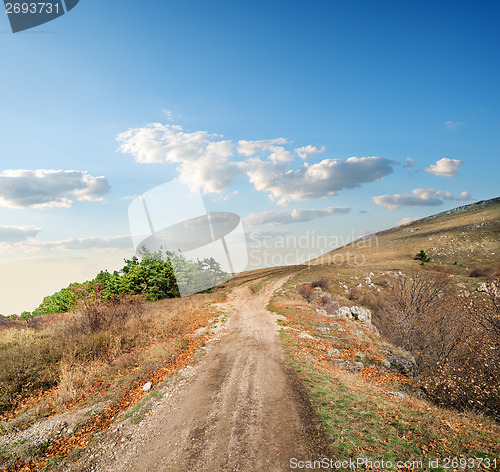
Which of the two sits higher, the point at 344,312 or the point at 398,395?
the point at 398,395

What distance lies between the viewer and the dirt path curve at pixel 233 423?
5.93 m

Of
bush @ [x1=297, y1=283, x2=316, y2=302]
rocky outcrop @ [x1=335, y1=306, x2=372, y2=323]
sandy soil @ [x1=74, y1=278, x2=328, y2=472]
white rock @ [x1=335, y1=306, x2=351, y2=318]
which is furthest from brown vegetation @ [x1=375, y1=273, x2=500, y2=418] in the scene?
bush @ [x1=297, y1=283, x2=316, y2=302]

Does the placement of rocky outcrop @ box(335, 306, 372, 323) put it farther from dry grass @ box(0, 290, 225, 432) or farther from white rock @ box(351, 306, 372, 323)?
dry grass @ box(0, 290, 225, 432)

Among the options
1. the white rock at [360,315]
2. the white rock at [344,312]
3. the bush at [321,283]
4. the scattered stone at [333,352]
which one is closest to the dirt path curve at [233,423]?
the scattered stone at [333,352]

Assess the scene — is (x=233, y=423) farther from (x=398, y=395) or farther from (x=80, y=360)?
(x=80, y=360)

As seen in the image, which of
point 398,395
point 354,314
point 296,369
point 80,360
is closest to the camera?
point 398,395

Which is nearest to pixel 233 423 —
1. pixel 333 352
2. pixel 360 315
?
pixel 333 352

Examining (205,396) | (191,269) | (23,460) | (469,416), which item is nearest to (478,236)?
(191,269)

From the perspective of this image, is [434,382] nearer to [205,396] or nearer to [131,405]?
[205,396]

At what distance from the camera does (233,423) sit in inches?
288

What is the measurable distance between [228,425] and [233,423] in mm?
169

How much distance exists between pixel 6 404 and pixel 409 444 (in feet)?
42.7

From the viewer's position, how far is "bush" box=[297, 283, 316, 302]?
→ 33634 millimetres

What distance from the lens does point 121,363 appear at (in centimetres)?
1167
